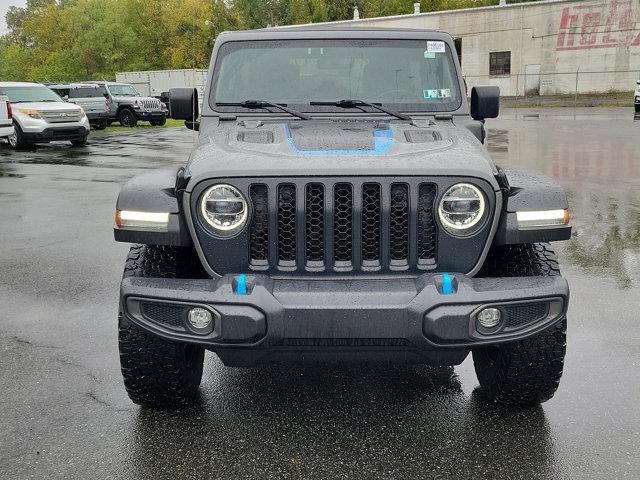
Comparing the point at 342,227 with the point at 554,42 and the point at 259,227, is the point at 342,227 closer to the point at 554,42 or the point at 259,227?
the point at 259,227

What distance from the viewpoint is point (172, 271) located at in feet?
11.0

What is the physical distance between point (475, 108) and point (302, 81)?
115 centimetres

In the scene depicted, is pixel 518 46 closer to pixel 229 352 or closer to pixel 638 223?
pixel 638 223

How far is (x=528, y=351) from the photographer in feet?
11.1

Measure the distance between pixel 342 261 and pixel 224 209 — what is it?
55cm

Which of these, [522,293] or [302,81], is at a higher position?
[302,81]

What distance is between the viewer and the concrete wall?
40281mm

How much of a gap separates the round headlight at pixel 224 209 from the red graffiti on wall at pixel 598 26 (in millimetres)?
41997

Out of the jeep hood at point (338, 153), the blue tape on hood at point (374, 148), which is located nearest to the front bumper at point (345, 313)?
the jeep hood at point (338, 153)

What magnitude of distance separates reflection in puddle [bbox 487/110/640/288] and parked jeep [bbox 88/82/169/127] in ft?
42.4

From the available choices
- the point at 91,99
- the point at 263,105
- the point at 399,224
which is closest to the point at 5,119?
the point at 91,99

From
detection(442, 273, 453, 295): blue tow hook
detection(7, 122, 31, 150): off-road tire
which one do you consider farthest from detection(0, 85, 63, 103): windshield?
A: detection(442, 273, 453, 295): blue tow hook

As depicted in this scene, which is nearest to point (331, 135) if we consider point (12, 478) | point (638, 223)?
point (12, 478)

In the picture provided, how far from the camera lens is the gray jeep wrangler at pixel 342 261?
2.91 meters
